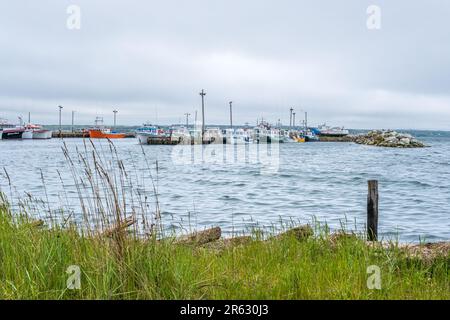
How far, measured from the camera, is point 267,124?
502 feet

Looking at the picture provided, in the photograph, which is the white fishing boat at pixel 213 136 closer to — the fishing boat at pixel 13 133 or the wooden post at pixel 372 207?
the fishing boat at pixel 13 133

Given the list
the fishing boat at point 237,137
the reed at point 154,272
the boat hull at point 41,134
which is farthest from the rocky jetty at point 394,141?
the reed at point 154,272

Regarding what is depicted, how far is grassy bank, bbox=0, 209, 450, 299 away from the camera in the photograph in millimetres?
5238

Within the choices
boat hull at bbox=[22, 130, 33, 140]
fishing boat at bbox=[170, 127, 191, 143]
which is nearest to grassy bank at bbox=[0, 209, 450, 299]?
fishing boat at bbox=[170, 127, 191, 143]

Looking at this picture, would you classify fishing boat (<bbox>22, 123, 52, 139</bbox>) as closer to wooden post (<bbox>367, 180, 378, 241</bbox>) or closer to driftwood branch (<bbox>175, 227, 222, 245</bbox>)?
driftwood branch (<bbox>175, 227, 222, 245</bbox>)

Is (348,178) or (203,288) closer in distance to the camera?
(203,288)

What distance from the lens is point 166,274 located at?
17.7 ft

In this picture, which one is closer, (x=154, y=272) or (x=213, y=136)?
(x=154, y=272)

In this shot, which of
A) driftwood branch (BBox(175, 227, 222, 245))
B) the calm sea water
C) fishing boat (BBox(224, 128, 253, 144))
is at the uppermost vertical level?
fishing boat (BBox(224, 128, 253, 144))

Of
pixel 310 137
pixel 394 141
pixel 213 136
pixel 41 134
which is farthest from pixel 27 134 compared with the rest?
pixel 394 141

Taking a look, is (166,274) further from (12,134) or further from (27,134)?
(12,134)
